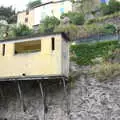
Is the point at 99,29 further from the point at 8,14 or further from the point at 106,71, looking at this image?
the point at 8,14

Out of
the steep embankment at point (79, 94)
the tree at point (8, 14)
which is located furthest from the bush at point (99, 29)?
the tree at point (8, 14)

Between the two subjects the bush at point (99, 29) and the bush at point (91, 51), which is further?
the bush at point (99, 29)

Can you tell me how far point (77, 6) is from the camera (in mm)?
37906

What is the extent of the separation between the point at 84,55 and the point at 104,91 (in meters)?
2.95

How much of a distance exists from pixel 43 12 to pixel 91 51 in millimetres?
24258

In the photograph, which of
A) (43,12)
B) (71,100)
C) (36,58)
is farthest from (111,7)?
(71,100)

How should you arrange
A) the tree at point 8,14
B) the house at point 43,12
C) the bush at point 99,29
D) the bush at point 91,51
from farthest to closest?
the tree at point 8,14, the house at point 43,12, the bush at point 99,29, the bush at point 91,51

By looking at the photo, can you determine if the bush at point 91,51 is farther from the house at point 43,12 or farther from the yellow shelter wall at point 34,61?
the house at point 43,12

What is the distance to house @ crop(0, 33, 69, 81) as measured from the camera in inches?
706

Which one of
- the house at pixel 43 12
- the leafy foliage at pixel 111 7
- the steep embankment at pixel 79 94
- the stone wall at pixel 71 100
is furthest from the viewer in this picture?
the house at pixel 43 12

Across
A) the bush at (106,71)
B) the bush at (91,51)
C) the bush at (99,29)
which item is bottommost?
the bush at (106,71)

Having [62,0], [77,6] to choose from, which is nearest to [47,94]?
→ [77,6]

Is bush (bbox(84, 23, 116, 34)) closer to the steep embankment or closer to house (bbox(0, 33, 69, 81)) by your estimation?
the steep embankment

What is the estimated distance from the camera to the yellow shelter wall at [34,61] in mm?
17906
